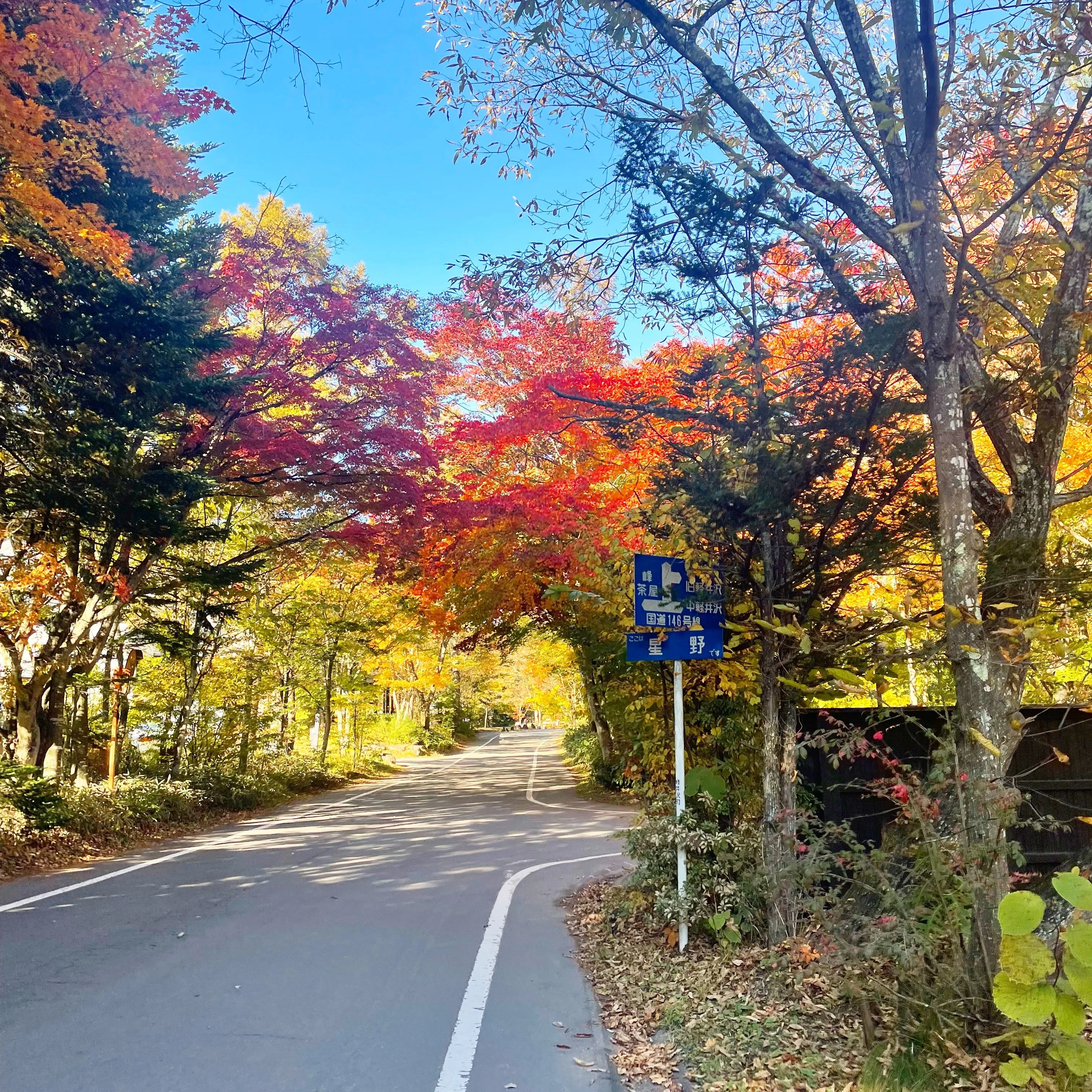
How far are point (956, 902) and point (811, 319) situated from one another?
5131mm

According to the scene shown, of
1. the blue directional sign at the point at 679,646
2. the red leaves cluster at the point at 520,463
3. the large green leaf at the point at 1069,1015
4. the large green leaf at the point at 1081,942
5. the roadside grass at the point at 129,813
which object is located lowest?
the roadside grass at the point at 129,813

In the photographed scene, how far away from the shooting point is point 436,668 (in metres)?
33.2

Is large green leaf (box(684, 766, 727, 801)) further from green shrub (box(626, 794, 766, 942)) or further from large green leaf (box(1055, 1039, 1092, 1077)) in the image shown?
large green leaf (box(1055, 1039, 1092, 1077))

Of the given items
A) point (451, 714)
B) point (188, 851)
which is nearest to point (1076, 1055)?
point (188, 851)

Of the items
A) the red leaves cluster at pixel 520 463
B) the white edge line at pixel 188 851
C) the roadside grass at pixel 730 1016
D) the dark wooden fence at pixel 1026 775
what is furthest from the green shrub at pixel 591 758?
the white edge line at pixel 188 851

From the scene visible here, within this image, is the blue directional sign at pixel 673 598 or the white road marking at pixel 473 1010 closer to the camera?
the white road marking at pixel 473 1010

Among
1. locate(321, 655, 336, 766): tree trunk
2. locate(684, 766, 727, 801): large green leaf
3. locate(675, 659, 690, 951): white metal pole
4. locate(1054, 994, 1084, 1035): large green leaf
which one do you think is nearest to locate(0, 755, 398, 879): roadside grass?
locate(321, 655, 336, 766): tree trunk

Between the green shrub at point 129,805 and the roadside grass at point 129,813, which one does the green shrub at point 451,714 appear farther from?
the green shrub at point 129,805

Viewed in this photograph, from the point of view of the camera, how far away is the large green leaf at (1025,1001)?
3.03 metres

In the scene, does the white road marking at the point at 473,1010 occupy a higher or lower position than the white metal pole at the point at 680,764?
lower

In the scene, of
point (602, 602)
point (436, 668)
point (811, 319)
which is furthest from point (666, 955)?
point (436, 668)

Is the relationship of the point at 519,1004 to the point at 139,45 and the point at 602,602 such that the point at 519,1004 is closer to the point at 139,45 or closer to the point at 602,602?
the point at 602,602

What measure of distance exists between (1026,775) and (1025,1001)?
3378mm

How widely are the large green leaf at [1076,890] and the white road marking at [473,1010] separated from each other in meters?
2.86
